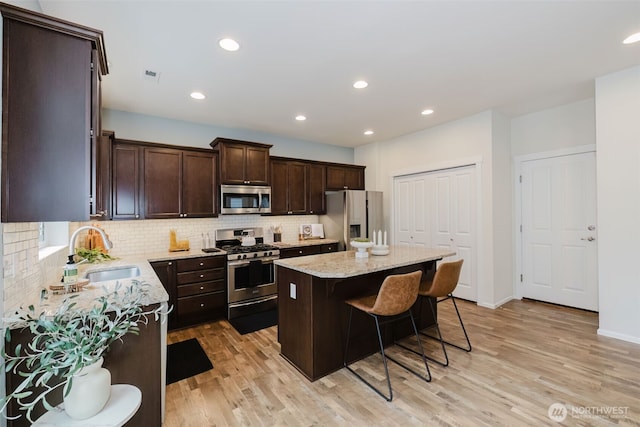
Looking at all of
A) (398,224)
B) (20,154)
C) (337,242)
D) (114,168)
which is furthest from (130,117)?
(398,224)

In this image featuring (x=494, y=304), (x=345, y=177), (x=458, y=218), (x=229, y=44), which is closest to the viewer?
(x=229, y=44)

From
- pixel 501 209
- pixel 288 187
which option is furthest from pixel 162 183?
pixel 501 209

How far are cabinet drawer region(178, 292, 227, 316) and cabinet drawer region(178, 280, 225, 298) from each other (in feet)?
0.17

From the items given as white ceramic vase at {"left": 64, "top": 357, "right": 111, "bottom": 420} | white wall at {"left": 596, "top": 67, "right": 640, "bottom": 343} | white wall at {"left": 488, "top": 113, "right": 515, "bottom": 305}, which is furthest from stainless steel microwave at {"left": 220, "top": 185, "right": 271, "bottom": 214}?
white wall at {"left": 596, "top": 67, "right": 640, "bottom": 343}

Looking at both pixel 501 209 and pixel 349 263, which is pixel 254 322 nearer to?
pixel 349 263

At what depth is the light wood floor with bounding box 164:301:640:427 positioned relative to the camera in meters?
1.94

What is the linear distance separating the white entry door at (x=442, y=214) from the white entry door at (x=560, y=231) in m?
0.87

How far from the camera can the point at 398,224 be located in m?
5.46

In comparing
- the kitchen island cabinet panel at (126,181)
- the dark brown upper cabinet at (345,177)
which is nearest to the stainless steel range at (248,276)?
the kitchen island cabinet panel at (126,181)

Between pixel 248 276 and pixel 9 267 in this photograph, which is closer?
pixel 9 267

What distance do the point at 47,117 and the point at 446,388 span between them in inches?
123

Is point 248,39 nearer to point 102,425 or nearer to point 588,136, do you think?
point 102,425

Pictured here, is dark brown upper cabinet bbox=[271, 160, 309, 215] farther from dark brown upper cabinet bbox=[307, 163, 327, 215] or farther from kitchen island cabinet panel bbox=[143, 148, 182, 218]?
kitchen island cabinet panel bbox=[143, 148, 182, 218]

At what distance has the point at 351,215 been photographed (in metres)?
5.12
